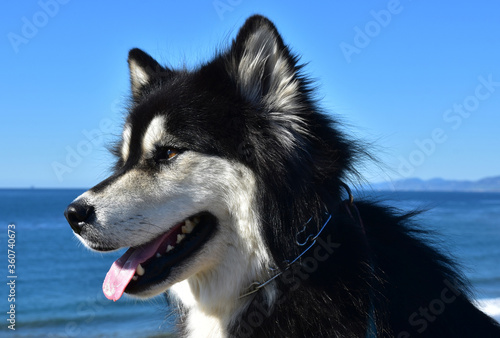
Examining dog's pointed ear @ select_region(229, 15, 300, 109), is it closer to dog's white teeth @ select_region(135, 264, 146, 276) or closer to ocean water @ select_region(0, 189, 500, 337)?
ocean water @ select_region(0, 189, 500, 337)

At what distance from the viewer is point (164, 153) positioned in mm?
3154

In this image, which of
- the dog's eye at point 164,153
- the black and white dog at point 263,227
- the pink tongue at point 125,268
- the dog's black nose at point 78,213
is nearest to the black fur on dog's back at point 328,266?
the black and white dog at point 263,227

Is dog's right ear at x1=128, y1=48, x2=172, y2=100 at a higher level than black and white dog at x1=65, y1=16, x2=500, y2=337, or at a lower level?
higher

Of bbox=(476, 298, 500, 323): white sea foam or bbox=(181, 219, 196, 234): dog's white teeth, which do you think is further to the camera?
bbox=(476, 298, 500, 323): white sea foam

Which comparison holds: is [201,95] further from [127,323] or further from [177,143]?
[127,323]

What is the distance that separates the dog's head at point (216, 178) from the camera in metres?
2.93

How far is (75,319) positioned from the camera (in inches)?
470

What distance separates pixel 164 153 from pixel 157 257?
63cm

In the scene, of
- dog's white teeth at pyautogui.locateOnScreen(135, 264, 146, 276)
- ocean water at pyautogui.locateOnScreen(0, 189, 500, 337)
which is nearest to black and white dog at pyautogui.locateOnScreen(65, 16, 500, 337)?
dog's white teeth at pyautogui.locateOnScreen(135, 264, 146, 276)

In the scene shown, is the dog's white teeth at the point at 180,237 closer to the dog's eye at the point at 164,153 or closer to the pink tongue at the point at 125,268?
the pink tongue at the point at 125,268

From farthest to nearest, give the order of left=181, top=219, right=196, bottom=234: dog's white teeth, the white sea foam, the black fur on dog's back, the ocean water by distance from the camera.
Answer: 1. the white sea foam
2. the ocean water
3. left=181, top=219, right=196, bottom=234: dog's white teeth
4. the black fur on dog's back

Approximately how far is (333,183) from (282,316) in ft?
2.68

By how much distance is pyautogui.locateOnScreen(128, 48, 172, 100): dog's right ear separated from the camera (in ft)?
12.8

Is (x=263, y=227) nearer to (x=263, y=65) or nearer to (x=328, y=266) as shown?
(x=328, y=266)
